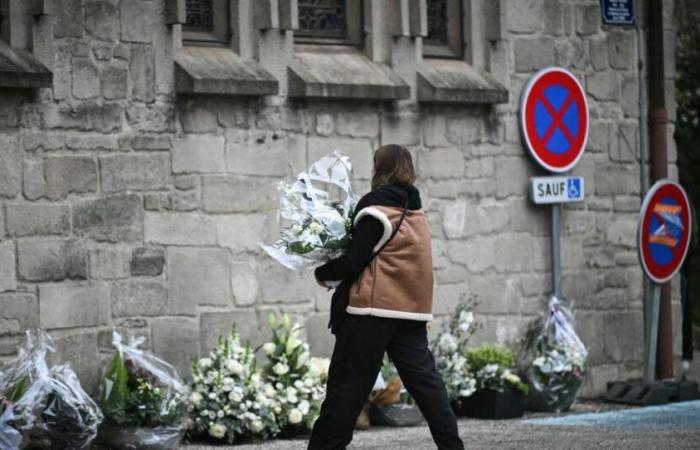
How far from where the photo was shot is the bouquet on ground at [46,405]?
32.4 feet

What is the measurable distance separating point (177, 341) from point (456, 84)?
3.05 meters

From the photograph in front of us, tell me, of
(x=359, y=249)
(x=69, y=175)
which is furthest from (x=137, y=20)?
(x=359, y=249)

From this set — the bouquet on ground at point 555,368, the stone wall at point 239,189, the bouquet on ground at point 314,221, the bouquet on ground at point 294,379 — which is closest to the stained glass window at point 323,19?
the stone wall at point 239,189

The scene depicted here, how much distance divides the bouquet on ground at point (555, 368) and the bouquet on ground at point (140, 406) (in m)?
3.23

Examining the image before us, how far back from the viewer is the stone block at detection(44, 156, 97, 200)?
416 inches

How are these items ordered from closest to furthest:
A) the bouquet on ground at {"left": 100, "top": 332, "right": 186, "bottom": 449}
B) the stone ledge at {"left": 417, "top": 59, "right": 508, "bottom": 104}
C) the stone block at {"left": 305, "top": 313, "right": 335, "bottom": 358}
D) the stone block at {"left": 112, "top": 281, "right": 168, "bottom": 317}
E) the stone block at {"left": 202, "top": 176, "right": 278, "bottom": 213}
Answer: the bouquet on ground at {"left": 100, "top": 332, "right": 186, "bottom": 449} < the stone block at {"left": 112, "top": 281, "right": 168, "bottom": 317} < the stone block at {"left": 202, "top": 176, "right": 278, "bottom": 213} < the stone block at {"left": 305, "top": 313, "right": 335, "bottom": 358} < the stone ledge at {"left": 417, "top": 59, "right": 508, "bottom": 104}

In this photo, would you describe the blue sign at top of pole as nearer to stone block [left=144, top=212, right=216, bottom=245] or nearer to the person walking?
stone block [left=144, top=212, right=216, bottom=245]

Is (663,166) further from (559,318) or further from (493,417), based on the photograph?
(493,417)

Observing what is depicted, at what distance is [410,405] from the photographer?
11.7 meters

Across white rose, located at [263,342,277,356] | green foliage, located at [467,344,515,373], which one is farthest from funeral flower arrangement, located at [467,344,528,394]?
white rose, located at [263,342,277,356]

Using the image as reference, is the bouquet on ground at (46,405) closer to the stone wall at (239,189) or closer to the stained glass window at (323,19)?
the stone wall at (239,189)

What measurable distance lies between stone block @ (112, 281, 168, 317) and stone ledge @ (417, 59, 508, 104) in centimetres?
266

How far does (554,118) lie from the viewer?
43.7 ft

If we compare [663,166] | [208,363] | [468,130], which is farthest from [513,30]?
[208,363]
